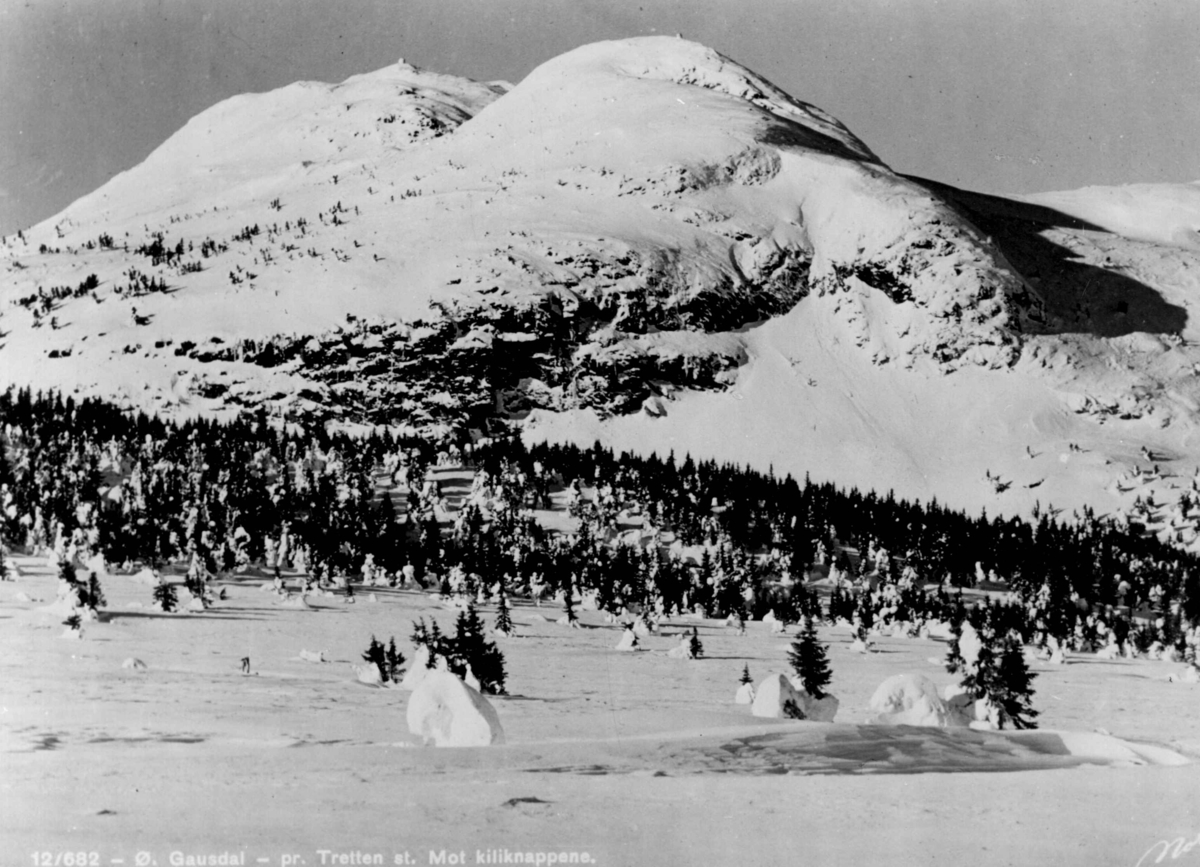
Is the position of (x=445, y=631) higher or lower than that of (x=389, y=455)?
lower

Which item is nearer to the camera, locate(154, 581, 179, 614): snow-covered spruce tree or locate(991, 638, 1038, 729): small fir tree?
locate(991, 638, 1038, 729): small fir tree

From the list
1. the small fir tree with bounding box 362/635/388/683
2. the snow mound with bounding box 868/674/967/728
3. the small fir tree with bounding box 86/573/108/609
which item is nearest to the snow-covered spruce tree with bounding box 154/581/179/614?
the small fir tree with bounding box 86/573/108/609

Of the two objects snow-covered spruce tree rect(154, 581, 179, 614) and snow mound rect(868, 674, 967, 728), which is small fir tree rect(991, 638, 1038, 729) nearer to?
snow mound rect(868, 674, 967, 728)

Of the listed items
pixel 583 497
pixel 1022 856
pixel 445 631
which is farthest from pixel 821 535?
pixel 1022 856

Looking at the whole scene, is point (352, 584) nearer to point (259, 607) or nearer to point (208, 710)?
point (259, 607)

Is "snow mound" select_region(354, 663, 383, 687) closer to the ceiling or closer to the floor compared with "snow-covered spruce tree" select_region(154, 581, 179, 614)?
closer to the floor

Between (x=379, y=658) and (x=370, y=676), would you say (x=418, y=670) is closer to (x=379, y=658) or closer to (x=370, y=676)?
(x=370, y=676)
